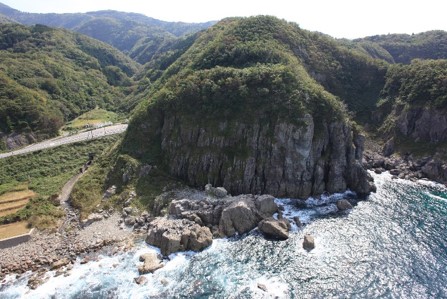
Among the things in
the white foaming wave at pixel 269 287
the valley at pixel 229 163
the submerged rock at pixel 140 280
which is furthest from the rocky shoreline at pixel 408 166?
the submerged rock at pixel 140 280

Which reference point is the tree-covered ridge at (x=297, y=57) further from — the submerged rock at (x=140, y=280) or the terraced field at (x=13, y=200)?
the submerged rock at (x=140, y=280)

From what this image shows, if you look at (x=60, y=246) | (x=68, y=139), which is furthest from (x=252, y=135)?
(x=68, y=139)

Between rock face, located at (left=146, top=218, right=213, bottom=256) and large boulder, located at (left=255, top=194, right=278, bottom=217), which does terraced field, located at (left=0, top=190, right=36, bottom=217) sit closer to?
rock face, located at (left=146, top=218, right=213, bottom=256)

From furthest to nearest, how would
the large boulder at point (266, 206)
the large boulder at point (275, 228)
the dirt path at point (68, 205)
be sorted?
1. the dirt path at point (68, 205)
2. the large boulder at point (266, 206)
3. the large boulder at point (275, 228)

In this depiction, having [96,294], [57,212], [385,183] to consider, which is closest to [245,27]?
[385,183]

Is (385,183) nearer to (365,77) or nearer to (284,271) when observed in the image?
(284,271)

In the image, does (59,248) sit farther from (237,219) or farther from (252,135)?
(252,135)
